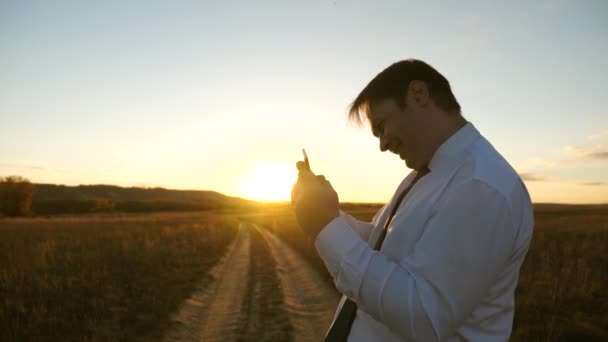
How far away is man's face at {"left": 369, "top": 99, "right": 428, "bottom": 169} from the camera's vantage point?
1.56 m

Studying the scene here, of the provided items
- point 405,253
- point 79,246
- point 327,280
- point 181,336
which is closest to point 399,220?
point 405,253

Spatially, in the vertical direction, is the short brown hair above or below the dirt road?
above

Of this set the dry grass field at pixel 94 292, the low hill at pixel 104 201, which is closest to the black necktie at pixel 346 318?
the dry grass field at pixel 94 292

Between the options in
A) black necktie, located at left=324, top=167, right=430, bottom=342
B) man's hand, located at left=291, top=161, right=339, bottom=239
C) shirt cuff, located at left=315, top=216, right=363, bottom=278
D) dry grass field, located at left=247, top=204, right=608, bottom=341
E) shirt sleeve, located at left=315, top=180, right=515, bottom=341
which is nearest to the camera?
shirt sleeve, located at left=315, top=180, right=515, bottom=341

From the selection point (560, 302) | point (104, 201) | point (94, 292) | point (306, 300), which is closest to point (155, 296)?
point (94, 292)

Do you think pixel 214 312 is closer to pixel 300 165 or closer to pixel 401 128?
pixel 300 165

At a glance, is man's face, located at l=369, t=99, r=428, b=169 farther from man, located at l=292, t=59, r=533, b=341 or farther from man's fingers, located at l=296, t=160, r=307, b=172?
man's fingers, located at l=296, t=160, r=307, b=172

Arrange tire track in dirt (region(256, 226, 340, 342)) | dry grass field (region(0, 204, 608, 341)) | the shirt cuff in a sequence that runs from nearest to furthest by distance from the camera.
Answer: the shirt cuff, dry grass field (region(0, 204, 608, 341)), tire track in dirt (region(256, 226, 340, 342))

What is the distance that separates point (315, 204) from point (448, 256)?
0.45 metres

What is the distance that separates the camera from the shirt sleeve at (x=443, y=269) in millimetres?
1062

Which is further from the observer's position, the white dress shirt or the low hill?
the low hill

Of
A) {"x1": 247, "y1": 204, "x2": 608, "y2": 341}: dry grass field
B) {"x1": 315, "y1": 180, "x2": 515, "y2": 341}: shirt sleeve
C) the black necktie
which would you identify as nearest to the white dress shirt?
{"x1": 315, "y1": 180, "x2": 515, "y2": 341}: shirt sleeve

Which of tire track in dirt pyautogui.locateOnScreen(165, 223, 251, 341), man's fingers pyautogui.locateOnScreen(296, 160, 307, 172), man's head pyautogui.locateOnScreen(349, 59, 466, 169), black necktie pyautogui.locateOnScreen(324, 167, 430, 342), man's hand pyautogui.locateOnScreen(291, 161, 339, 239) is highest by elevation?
man's head pyautogui.locateOnScreen(349, 59, 466, 169)

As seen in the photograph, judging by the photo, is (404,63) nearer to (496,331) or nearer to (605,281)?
(496,331)
